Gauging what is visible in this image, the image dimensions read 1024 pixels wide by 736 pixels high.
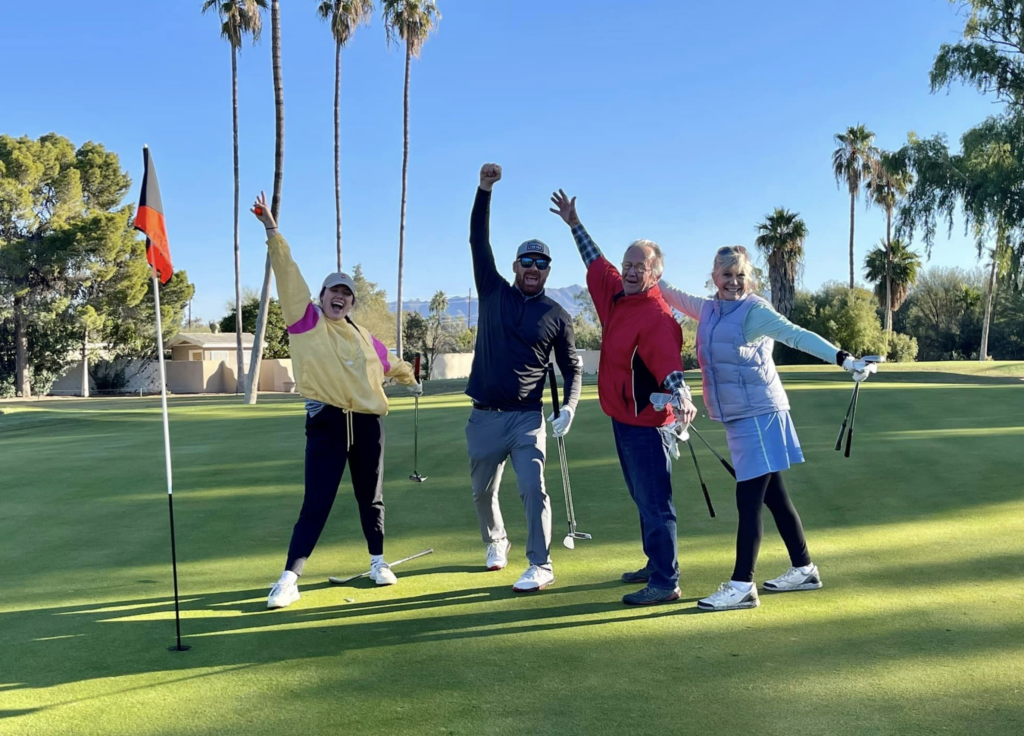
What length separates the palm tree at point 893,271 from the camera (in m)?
55.8

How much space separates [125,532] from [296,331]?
10.7 ft

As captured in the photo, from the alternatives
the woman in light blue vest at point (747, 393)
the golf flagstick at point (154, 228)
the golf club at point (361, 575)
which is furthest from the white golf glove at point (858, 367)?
the golf flagstick at point (154, 228)

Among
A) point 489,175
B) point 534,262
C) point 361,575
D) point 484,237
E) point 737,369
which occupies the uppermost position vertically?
point 489,175

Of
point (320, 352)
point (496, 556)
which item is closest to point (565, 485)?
point (496, 556)

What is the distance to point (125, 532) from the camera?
281 inches

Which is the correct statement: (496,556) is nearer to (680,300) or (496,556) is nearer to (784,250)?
(680,300)

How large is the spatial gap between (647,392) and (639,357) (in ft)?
0.71

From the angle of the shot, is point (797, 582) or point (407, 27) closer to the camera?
point (797, 582)

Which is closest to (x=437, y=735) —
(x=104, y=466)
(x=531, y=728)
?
(x=531, y=728)

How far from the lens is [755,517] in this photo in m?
4.82

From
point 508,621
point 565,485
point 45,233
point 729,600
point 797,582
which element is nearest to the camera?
point 508,621

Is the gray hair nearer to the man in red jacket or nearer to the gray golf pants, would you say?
the man in red jacket

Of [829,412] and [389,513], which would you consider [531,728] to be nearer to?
[389,513]

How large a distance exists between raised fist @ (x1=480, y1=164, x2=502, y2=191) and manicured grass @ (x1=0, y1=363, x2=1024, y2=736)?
2646 mm
